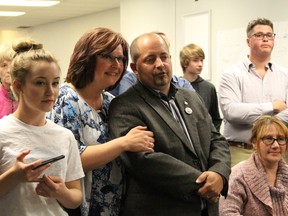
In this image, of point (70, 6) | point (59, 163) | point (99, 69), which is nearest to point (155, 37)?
point (99, 69)

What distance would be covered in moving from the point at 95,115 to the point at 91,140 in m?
0.11

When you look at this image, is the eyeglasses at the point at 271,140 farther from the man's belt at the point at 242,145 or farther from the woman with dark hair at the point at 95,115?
the woman with dark hair at the point at 95,115

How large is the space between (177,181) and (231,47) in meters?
3.98

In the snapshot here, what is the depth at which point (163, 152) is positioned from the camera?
1987 mm

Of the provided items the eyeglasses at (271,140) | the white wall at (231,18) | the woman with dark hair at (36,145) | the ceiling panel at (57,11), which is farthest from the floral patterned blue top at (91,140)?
the ceiling panel at (57,11)

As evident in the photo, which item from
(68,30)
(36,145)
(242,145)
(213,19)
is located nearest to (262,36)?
(242,145)

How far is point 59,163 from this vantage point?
5.62ft

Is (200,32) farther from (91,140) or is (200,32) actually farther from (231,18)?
(91,140)

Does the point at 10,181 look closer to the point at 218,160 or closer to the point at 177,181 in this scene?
the point at 177,181

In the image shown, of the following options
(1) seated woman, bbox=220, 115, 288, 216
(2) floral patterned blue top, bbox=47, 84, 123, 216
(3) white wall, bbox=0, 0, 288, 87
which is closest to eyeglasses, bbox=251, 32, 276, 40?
(1) seated woman, bbox=220, 115, 288, 216

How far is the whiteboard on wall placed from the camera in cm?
605

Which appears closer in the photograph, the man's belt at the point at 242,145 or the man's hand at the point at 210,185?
the man's hand at the point at 210,185

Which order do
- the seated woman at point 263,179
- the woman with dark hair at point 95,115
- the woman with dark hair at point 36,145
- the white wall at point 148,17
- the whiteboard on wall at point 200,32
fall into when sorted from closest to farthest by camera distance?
the woman with dark hair at point 36,145 → the woman with dark hair at point 95,115 → the seated woman at point 263,179 → the whiteboard on wall at point 200,32 → the white wall at point 148,17

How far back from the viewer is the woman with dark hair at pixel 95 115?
6.18 feet
